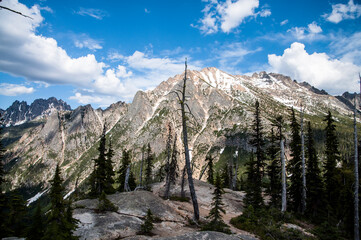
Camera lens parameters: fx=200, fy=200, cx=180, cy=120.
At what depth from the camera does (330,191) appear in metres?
30.8

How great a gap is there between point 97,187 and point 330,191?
121 feet

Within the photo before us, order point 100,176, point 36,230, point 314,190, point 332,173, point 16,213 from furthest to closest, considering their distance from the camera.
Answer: point 100,176
point 332,173
point 314,190
point 16,213
point 36,230

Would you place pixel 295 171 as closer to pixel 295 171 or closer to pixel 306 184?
pixel 295 171

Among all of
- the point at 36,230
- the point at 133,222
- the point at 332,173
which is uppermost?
the point at 332,173

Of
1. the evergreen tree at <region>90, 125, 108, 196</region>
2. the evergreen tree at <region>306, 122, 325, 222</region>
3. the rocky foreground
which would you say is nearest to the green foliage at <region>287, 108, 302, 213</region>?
the evergreen tree at <region>306, 122, 325, 222</region>

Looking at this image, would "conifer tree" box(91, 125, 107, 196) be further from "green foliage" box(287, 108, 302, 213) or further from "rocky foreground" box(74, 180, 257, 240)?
"green foliage" box(287, 108, 302, 213)

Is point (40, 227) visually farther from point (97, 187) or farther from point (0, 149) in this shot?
point (97, 187)

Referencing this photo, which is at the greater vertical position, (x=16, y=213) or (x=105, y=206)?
(x=105, y=206)

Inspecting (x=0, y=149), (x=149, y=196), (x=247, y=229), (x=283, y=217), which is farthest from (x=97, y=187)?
(x=283, y=217)

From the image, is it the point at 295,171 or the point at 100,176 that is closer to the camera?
the point at 295,171

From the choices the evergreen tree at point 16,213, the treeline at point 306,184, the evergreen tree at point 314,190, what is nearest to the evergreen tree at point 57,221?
the evergreen tree at point 16,213

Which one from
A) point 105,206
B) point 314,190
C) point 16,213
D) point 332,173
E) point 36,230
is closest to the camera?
point 36,230

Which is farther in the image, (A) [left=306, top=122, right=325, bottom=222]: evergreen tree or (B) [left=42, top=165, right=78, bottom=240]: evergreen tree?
(A) [left=306, top=122, right=325, bottom=222]: evergreen tree

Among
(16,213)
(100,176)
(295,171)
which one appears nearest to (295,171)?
(295,171)
